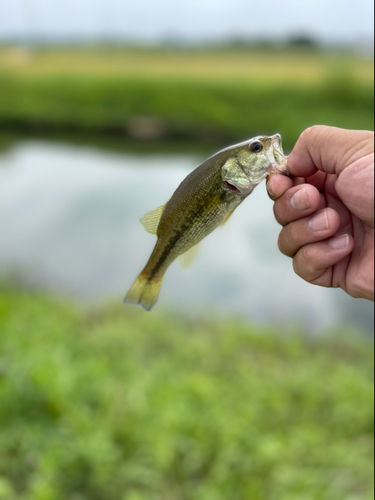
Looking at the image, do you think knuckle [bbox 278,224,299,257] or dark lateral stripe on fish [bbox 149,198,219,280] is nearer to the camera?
dark lateral stripe on fish [bbox 149,198,219,280]

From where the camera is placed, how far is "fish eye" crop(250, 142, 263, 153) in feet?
4.33

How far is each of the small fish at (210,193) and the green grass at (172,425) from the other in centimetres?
219

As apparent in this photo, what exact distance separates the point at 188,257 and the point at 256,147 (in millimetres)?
436

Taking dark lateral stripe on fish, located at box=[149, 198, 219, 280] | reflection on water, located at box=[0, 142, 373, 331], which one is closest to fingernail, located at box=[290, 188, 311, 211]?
dark lateral stripe on fish, located at box=[149, 198, 219, 280]

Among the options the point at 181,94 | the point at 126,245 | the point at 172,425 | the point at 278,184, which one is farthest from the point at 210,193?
the point at 181,94

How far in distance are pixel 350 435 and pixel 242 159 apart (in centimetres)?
364

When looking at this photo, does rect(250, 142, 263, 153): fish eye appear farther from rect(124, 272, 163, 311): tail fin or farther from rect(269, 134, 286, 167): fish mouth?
rect(124, 272, 163, 311): tail fin

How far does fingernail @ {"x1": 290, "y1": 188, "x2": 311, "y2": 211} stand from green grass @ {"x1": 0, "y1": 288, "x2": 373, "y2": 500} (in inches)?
95.5

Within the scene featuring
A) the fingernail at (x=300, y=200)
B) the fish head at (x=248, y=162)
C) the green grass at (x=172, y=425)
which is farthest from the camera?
the green grass at (x=172, y=425)

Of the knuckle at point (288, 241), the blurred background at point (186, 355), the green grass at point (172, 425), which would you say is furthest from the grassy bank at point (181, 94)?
the knuckle at point (288, 241)

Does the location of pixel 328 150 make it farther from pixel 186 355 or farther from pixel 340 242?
pixel 186 355

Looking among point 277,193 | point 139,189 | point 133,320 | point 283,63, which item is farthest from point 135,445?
point 283,63

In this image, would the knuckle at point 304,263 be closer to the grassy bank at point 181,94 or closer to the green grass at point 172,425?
the green grass at point 172,425

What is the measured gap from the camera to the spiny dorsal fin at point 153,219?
1.40 meters
